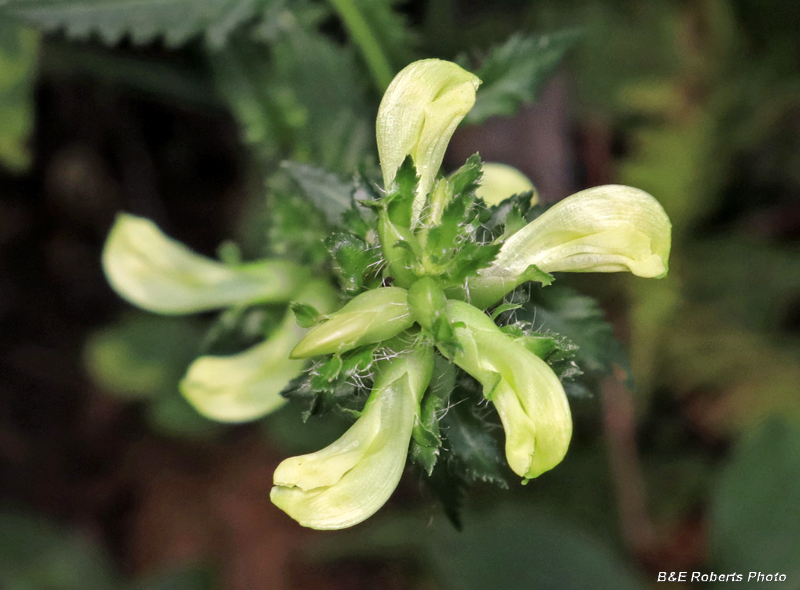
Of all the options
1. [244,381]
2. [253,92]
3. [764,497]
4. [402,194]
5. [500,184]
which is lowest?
[764,497]

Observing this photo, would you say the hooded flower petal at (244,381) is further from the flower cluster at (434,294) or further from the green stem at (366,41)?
the green stem at (366,41)

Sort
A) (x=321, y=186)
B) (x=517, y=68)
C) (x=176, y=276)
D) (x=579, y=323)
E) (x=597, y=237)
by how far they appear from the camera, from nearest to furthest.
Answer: (x=597, y=237) < (x=579, y=323) < (x=321, y=186) < (x=176, y=276) < (x=517, y=68)

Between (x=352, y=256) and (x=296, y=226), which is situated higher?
(x=352, y=256)

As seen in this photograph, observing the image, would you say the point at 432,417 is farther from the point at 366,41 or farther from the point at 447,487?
the point at 366,41

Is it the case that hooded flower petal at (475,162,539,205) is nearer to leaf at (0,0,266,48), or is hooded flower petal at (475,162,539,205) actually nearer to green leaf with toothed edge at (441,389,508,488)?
green leaf with toothed edge at (441,389,508,488)

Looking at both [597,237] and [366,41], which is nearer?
[597,237]

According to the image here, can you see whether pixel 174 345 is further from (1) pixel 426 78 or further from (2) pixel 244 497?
(1) pixel 426 78

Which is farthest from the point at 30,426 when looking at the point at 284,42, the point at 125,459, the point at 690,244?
the point at 690,244

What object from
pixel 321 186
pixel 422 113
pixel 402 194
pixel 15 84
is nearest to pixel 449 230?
pixel 402 194
